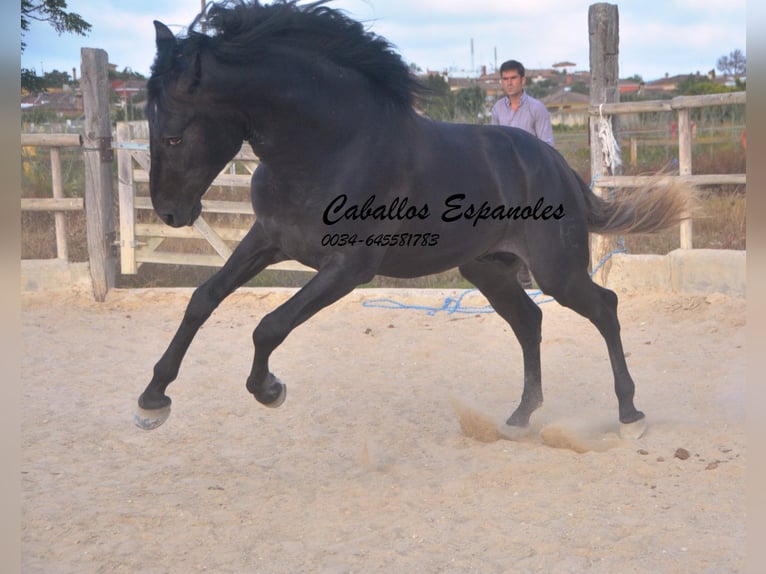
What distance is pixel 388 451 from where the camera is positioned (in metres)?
4.51

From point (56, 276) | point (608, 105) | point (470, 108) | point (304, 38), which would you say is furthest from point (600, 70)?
point (56, 276)

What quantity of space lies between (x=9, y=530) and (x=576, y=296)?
371 cm

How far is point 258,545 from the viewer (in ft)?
10.6

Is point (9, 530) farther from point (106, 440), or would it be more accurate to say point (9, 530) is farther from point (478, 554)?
point (106, 440)

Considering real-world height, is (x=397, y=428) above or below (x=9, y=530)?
below

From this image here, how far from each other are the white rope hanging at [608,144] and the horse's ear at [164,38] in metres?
Result: 5.32

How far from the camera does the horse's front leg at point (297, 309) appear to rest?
3.70 metres

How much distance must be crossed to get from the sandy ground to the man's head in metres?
1.91

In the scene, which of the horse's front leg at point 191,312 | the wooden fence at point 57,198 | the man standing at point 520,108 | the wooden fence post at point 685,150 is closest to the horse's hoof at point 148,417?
the horse's front leg at point 191,312

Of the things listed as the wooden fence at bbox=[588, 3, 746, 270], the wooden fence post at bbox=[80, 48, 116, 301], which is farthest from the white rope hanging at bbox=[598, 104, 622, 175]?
the wooden fence post at bbox=[80, 48, 116, 301]

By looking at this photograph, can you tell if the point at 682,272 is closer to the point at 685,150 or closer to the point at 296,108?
the point at 685,150

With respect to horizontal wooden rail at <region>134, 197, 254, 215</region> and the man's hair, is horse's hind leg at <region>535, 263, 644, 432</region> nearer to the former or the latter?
the man's hair

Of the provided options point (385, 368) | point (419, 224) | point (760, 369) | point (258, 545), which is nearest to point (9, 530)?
point (760, 369)

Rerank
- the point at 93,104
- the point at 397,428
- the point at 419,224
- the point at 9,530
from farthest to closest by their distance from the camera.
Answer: the point at 93,104 < the point at 397,428 < the point at 419,224 < the point at 9,530
